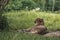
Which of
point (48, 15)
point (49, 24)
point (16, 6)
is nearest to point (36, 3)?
point (16, 6)

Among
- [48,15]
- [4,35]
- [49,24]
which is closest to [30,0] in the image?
[48,15]

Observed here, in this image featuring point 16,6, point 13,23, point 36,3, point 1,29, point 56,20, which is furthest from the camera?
point 36,3

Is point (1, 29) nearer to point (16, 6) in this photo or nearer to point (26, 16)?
point (26, 16)

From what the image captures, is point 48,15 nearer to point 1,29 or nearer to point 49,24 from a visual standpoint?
point 49,24

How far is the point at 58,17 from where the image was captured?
1217cm

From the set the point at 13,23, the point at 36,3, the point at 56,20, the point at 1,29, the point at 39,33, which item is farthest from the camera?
the point at 36,3

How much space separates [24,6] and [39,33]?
711cm

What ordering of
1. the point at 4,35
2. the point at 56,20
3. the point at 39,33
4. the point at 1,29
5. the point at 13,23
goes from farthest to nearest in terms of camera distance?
the point at 56,20, the point at 13,23, the point at 1,29, the point at 39,33, the point at 4,35

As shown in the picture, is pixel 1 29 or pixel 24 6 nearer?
pixel 1 29

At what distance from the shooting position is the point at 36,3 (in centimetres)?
1552

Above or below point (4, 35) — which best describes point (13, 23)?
below

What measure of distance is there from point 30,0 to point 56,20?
4102 mm

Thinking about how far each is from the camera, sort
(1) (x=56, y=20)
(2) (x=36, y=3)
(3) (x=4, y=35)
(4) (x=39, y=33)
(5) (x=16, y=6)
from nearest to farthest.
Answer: (3) (x=4, y=35) → (4) (x=39, y=33) → (1) (x=56, y=20) → (5) (x=16, y=6) → (2) (x=36, y=3)

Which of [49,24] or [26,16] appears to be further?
[26,16]
